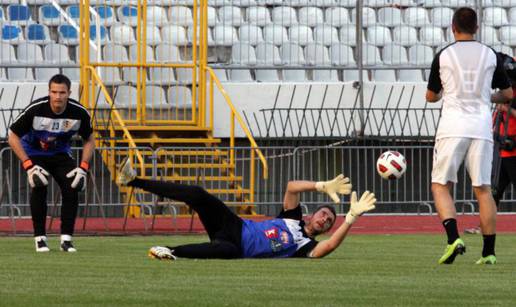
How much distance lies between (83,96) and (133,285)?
563 inches

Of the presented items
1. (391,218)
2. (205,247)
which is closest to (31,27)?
(391,218)

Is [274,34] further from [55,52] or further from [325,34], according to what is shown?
[55,52]

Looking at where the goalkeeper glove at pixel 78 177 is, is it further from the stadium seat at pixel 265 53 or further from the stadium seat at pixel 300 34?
the stadium seat at pixel 300 34

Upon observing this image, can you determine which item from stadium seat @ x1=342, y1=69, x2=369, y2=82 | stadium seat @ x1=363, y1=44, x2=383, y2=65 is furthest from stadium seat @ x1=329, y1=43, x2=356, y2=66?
stadium seat @ x1=363, y1=44, x2=383, y2=65

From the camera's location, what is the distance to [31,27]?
2375 centimetres

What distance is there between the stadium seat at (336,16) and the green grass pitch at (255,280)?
40.4 ft

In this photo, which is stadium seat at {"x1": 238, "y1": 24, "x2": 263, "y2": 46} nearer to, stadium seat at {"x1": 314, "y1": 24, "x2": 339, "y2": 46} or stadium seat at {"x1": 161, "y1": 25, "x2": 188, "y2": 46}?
stadium seat at {"x1": 314, "y1": 24, "x2": 339, "y2": 46}

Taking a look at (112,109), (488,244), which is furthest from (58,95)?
(112,109)

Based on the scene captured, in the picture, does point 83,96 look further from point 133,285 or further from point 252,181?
point 133,285

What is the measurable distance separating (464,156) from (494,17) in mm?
14944

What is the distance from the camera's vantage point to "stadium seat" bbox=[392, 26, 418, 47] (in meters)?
24.9

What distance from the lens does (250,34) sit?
2433 cm

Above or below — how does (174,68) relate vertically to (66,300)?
above

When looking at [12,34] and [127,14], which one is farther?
[127,14]
